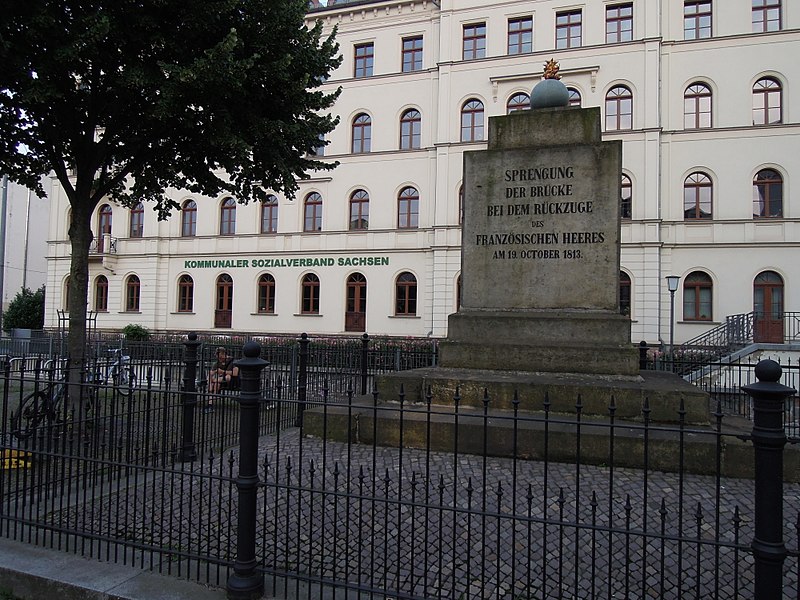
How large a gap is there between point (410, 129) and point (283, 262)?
9984 millimetres

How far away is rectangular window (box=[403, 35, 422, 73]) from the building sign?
1042 centimetres

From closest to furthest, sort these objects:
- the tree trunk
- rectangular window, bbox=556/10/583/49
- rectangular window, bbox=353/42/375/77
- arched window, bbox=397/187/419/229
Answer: the tree trunk → rectangular window, bbox=556/10/583/49 → arched window, bbox=397/187/419/229 → rectangular window, bbox=353/42/375/77

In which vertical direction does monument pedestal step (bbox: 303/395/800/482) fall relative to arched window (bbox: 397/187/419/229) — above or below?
below

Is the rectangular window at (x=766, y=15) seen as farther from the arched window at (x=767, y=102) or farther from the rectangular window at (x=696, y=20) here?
the arched window at (x=767, y=102)

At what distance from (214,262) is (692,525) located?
29.9 meters

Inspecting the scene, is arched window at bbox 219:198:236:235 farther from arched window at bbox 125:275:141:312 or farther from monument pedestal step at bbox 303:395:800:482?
monument pedestal step at bbox 303:395:800:482

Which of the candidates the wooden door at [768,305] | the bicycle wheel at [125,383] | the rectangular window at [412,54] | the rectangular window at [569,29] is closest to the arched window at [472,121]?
the rectangular window at [412,54]

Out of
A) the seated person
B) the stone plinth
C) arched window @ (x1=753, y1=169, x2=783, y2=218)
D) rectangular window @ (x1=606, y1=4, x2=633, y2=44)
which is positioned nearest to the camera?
the stone plinth

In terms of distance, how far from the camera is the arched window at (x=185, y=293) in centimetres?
3153

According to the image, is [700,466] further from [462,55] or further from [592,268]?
[462,55]

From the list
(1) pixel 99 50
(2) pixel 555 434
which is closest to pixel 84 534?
(2) pixel 555 434

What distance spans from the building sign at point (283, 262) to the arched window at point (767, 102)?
18.0m

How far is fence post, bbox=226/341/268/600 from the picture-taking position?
3.27 metres

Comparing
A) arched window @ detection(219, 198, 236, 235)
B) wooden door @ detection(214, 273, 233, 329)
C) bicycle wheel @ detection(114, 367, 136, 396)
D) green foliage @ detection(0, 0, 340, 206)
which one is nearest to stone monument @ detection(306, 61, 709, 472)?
bicycle wheel @ detection(114, 367, 136, 396)
